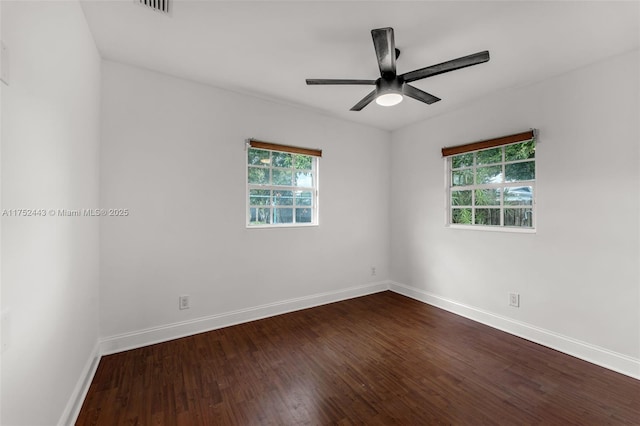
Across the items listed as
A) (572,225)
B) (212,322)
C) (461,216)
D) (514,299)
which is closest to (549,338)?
(514,299)

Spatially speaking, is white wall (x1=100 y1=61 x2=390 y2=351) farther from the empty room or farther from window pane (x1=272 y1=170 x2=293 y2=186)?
window pane (x1=272 y1=170 x2=293 y2=186)

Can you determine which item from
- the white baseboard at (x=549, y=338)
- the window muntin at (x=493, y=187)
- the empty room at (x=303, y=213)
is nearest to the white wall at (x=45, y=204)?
the empty room at (x=303, y=213)

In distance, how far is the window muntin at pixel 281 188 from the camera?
3.14 m

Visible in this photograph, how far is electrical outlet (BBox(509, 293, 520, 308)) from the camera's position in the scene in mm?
2762

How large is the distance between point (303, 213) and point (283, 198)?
36 cm

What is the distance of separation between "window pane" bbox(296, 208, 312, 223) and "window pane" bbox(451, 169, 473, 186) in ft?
6.48

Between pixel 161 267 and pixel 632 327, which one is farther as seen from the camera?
pixel 161 267

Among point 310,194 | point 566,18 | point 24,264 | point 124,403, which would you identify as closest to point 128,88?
point 24,264

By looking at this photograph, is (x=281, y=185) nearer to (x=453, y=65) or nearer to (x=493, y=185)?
(x=453, y=65)

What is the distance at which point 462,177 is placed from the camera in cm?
342

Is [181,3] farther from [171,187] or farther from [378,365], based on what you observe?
[378,365]

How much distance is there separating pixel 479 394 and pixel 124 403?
2435 millimetres

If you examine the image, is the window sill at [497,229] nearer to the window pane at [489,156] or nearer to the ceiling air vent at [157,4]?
the window pane at [489,156]

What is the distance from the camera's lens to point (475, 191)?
3258 millimetres
